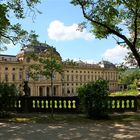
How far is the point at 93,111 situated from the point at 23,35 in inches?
310

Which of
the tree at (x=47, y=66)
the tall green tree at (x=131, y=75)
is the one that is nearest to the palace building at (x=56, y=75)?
the tall green tree at (x=131, y=75)

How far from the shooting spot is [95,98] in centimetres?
1552

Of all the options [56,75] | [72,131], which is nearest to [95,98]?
[72,131]

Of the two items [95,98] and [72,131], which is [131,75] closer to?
[95,98]

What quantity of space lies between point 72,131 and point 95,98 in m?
3.65

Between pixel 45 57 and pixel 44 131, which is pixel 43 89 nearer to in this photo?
pixel 45 57

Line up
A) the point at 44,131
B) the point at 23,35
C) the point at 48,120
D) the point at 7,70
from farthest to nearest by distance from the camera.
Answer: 1. the point at 7,70
2. the point at 23,35
3. the point at 48,120
4. the point at 44,131

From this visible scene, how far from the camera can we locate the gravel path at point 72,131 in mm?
11000

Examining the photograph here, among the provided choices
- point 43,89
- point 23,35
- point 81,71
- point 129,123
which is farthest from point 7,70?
point 129,123

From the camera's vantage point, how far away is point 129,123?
14117 mm

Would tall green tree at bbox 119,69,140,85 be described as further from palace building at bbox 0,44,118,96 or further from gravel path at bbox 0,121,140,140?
palace building at bbox 0,44,118,96

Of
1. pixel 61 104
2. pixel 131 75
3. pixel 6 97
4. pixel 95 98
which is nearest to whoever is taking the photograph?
pixel 95 98

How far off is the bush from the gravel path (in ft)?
3.77

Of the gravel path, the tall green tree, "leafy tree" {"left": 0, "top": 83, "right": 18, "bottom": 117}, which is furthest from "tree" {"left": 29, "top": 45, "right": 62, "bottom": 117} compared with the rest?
the tall green tree
